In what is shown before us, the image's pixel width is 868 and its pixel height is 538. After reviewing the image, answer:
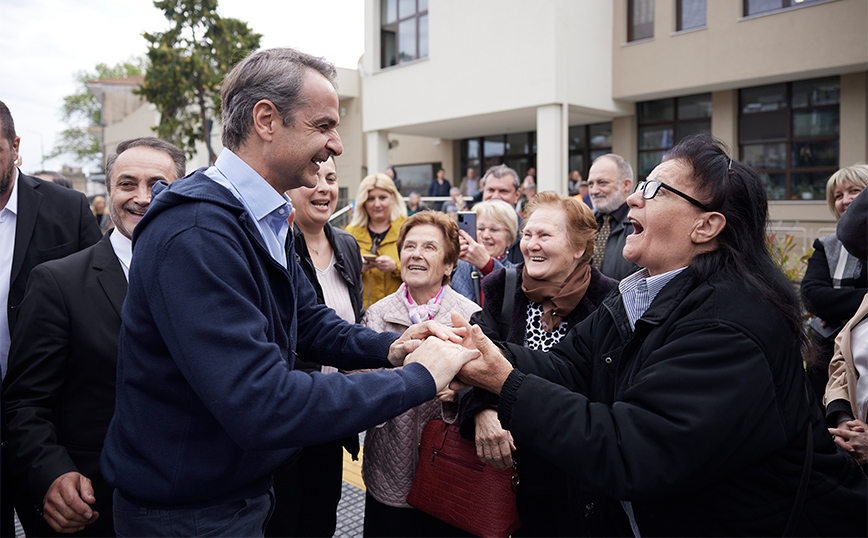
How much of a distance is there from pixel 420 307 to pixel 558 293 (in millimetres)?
905

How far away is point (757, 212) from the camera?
6.97 feet

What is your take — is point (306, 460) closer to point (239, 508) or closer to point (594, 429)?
point (239, 508)

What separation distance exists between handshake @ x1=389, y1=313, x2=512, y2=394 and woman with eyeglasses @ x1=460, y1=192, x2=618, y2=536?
0.43 meters

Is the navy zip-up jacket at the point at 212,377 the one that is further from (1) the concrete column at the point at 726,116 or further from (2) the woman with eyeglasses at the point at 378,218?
(1) the concrete column at the point at 726,116

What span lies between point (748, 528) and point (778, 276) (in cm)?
81

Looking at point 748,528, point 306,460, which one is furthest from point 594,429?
point 306,460

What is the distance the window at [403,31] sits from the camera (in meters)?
17.9

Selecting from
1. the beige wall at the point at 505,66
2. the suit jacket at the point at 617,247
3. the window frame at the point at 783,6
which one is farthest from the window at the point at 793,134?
the suit jacket at the point at 617,247

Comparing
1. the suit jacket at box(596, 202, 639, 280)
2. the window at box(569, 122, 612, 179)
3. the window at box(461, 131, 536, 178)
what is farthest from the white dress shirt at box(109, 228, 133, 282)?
the window at box(461, 131, 536, 178)

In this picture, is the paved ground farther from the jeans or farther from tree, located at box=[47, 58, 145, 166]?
tree, located at box=[47, 58, 145, 166]

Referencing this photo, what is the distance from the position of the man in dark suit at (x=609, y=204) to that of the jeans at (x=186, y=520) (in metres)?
4.08

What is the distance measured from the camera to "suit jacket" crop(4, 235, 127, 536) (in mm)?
2359

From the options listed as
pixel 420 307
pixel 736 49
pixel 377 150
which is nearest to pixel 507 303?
pixel 420 307

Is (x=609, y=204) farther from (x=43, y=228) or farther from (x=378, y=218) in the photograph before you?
(x=43, y=228)
